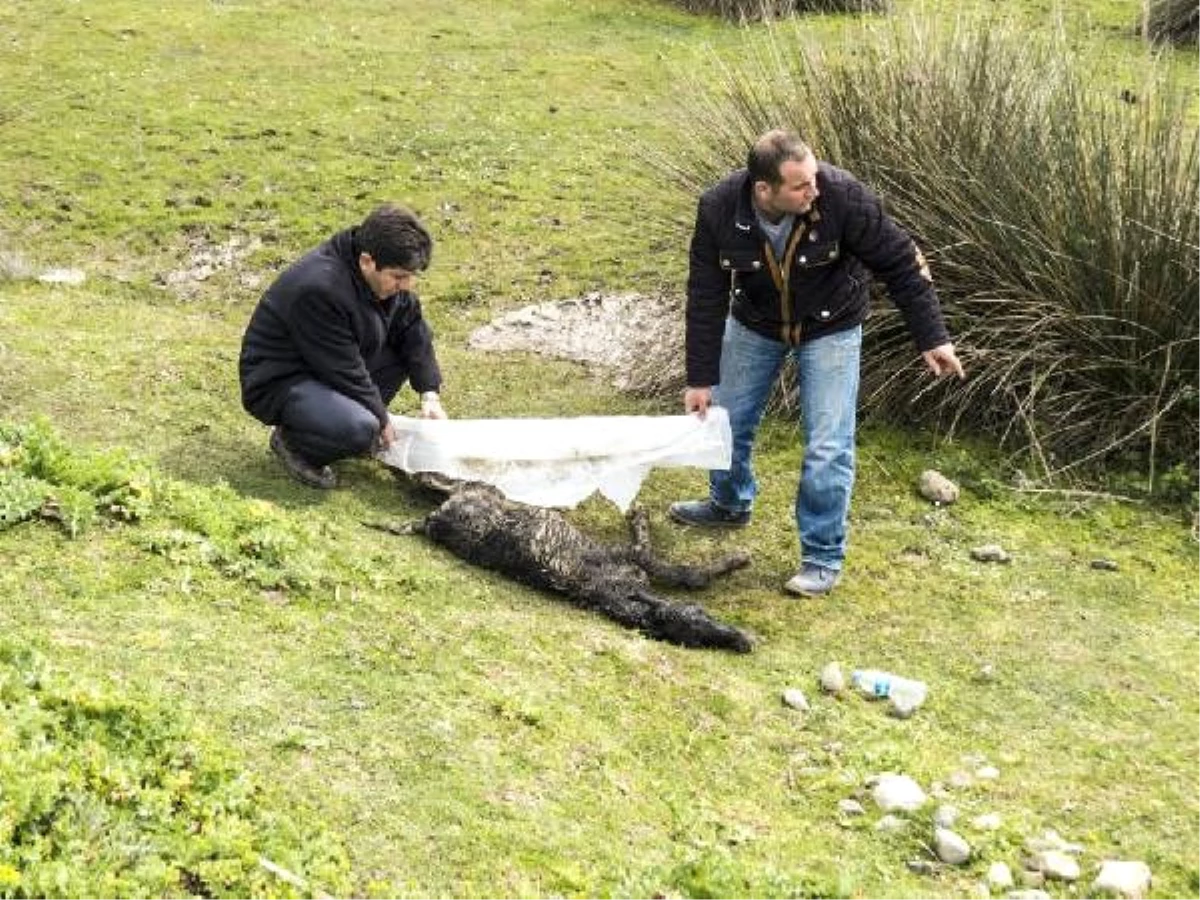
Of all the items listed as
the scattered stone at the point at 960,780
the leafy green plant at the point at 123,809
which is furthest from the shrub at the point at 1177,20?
the leafy green plant at the point at 123,809

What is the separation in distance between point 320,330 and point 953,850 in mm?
3196

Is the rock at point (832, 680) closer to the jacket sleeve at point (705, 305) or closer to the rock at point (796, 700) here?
the rock at point (796, 700)

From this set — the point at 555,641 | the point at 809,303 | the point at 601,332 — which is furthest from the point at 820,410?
the point at 601,332

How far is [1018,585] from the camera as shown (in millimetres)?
5664

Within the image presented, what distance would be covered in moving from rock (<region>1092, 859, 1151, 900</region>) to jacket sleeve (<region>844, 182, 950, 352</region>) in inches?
90.1

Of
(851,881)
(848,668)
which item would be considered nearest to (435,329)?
(848,668)

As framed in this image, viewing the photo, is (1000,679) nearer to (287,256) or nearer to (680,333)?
(680,333)

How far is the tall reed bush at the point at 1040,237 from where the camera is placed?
Result: 21.2 feet

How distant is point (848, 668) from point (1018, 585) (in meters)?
1.15

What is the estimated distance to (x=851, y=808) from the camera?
3.92 meters

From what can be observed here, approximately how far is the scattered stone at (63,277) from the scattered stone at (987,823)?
7305 mm

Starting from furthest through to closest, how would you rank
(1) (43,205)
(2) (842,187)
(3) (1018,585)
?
(1) (43,205), (3) (1018,585), (2) (842,187)

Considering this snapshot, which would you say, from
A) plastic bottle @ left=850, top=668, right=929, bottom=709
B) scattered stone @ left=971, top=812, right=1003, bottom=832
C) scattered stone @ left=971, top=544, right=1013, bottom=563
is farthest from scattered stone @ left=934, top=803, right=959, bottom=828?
scattered stone @ left=971, top=544, right=1013, bottom=563

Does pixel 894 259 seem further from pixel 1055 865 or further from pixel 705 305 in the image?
pixel 1055 865
